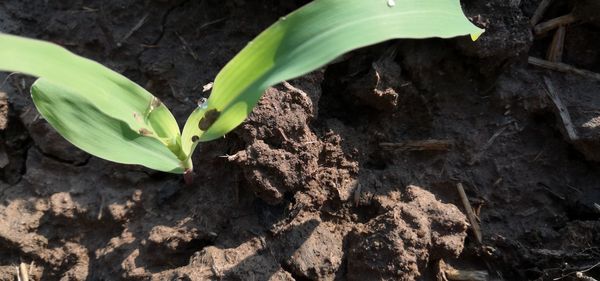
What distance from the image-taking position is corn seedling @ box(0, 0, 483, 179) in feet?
2.83

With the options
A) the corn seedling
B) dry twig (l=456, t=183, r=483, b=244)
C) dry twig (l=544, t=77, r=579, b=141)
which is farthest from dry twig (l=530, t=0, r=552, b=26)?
dry twig (l=456, t=183, r=483, b=244)

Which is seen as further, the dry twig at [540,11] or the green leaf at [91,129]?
the dry twig at [540,11]

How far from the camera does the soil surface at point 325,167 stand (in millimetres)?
1124

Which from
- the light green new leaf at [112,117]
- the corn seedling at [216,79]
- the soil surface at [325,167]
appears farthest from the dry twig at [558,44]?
the light green new leaf at [112,117]

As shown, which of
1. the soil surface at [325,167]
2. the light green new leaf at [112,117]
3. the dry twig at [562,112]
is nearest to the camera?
the light green new leaf at [112,117]

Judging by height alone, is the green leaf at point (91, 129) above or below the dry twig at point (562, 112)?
above

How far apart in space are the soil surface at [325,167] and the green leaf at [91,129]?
0.66ft

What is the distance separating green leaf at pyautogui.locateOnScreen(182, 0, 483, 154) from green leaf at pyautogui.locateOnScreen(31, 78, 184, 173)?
129mm

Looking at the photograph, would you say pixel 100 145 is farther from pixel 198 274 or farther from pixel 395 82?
pixel 395 82

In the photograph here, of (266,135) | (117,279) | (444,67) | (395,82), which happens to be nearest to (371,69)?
(395,82)

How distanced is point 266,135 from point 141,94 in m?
0.28

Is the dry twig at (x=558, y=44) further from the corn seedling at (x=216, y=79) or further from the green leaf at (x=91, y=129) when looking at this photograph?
the green leaf at (x=91, y=129)

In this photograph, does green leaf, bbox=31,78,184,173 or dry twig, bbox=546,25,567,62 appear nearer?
green leaf, bbox=31,78,184,173

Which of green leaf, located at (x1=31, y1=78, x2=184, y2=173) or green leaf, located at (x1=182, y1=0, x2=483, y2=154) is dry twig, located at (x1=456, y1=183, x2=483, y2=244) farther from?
green leaf, located at (x1=31, y1=78, x2=184, y2=173)
